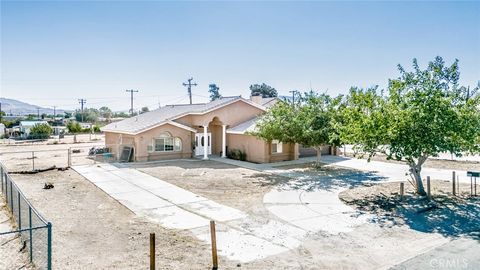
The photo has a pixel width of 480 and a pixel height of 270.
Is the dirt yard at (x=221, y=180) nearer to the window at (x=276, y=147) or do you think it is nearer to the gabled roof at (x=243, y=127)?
the gabled roof at (x=243, y=127)

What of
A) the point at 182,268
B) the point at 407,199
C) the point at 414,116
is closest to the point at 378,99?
the point at 414,116

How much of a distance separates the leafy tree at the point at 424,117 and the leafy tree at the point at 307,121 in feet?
20.2

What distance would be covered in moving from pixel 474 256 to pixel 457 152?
552 centimetres

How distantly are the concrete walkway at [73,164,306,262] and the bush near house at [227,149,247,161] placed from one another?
9.94 metres

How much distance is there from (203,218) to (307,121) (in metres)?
11.3

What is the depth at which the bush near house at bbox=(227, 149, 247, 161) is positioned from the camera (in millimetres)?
27191

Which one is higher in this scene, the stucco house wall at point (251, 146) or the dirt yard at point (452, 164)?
the stucco house wall at point (251, 146)

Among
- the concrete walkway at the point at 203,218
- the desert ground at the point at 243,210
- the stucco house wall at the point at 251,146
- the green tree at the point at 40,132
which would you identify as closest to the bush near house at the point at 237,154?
the stucco house wall at the point at 251,146

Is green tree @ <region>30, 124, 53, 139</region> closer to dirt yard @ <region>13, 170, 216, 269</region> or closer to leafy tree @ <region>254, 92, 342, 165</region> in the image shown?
dirt yard @ <region>13, 170, 216, 269</region>

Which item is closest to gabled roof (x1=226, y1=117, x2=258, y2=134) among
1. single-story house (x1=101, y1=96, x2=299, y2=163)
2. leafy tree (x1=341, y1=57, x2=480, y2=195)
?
single-story house (x1=101, y1=96, x2=299, y2=163)

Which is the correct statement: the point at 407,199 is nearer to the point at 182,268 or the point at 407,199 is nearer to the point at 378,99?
the point at 378,99

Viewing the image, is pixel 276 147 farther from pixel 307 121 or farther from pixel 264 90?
pixel 264 90

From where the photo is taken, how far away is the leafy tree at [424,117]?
40.1 feet

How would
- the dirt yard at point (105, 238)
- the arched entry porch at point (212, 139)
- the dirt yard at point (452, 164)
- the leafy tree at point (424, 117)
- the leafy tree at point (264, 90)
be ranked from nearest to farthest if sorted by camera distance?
the dirt yard at point (105, 238), the leafy tree at point (424, 117), the dirt yard at point (452, 164), the arched entry porch at point (212, 139), the leafy tree at point (264, 90)
